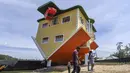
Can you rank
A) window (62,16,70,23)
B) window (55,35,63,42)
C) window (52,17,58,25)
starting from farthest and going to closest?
1. window (52,17,58,25)
2. window (62,16,70,23)
3. window (55,35,63,42)

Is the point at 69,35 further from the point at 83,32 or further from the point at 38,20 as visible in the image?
the point at 38,20

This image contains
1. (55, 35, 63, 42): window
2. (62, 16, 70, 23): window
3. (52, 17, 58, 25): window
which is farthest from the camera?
(52, 17, 58, 25): window

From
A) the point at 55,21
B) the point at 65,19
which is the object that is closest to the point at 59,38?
the point at 65,19

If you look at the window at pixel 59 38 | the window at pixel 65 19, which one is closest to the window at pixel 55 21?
the window at pixel 65 19

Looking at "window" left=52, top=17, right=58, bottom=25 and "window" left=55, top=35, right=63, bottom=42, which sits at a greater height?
"window" left=52, top=17, right=58, bottom=25

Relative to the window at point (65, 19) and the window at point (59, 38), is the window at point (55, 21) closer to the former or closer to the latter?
the window at point (65, 19)

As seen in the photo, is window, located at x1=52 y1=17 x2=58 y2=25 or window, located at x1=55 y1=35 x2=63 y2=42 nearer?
window, located at x1=55 y1=35 x2=63 y2=42

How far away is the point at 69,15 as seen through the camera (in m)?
27.4

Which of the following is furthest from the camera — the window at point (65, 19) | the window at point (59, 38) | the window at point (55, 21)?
the window at point (55, 21)

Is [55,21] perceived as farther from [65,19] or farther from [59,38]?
[59,38]

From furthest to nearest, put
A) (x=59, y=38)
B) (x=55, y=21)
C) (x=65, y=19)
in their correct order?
(x=55, y=21), (x=65, y=19), (x=59, y=38)

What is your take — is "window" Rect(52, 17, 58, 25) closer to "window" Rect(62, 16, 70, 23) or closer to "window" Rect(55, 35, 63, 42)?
"window" Rect(62, 16, 70, 23)

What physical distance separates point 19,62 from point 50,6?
10.3 metres

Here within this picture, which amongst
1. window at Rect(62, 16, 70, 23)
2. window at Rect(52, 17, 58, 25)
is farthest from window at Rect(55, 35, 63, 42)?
window at Rect(52, 17, 58, 25)
